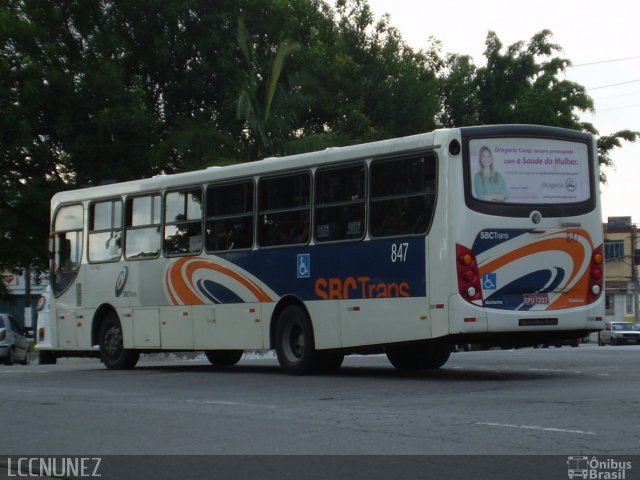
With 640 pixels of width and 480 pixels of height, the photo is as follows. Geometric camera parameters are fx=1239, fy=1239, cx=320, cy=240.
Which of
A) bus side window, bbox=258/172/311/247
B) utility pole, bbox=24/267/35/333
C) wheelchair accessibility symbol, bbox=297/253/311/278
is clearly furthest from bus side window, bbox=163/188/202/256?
utility pole, bbox=24/267/35/333

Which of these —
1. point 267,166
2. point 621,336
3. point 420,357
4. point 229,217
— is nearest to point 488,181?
point 267,166

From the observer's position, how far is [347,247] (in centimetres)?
1667

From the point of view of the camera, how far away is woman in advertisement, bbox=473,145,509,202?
15414 mm

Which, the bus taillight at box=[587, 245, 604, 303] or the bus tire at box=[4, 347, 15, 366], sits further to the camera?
the bus tire at box=[4, 347, 15, 366]

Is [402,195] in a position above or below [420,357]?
above

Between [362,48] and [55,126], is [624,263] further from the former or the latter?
[55,126]

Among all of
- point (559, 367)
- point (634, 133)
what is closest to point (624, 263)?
point (634, 133)

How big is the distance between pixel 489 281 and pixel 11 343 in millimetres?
21411

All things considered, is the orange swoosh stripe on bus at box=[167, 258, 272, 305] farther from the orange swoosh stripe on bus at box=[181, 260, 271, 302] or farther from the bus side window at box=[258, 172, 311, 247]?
the bus side window at box=[258, 172, 311, 247]

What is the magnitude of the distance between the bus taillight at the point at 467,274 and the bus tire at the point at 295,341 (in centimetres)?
290

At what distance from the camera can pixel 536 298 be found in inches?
614
